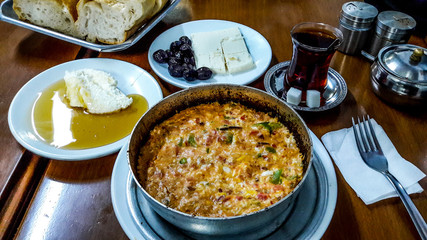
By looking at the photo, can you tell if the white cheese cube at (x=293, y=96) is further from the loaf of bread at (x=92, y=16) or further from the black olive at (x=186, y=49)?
the loaf of bread at (x=92, y=16)

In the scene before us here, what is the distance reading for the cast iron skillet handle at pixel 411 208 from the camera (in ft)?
2.89

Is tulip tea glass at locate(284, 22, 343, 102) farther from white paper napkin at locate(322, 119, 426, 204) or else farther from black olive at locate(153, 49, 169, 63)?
black olive at locate(153, 49, 169, 63)


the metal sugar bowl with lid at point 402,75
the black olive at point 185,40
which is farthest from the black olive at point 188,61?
the metal sugar bowl with lid at point 402,75

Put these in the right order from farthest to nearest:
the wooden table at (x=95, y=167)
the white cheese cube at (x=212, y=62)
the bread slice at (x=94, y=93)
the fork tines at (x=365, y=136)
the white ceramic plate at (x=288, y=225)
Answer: the white cheese cube at (x=212, y=62)
the bread slice at (x=94, y=93)
the fork tines at (x=365, y=136)
the wooden table at (x=95, y=167)
the white ceramic plate at (x=288, y=225)

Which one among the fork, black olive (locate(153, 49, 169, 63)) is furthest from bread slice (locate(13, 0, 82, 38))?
the fork

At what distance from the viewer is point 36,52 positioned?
169 cm

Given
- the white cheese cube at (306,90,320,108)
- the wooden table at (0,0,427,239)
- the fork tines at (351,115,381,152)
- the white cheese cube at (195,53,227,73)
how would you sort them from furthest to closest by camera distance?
the white cheese cube at (195,53,227,73) < the white cheese cube at (306,90,320,108) < the fork tines at (351,115,381,152) < the wooden table at (0,0,427,239)

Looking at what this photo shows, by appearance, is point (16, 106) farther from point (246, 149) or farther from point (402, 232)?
point (402, 232)

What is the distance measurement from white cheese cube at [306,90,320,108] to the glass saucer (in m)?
0.02

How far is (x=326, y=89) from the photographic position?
4.50 ft

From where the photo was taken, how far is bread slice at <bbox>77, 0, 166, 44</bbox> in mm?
1593

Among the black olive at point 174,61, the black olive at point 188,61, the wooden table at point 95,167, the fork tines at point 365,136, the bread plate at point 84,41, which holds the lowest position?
the wooden table at point 95,167

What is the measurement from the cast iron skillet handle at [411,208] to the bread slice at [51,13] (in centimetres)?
159

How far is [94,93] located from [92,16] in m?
0.48
